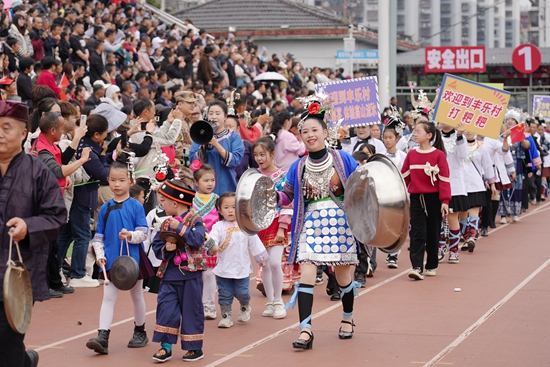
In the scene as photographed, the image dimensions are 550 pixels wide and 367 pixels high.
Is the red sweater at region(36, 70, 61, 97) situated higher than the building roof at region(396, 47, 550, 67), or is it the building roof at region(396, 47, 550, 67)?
the building roof at region(396, 47, 550, 67)

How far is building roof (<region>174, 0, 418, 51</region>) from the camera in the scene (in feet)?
139

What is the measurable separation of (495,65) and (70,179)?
119ft

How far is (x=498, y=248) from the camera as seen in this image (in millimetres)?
15727

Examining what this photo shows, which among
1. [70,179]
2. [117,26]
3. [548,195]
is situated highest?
[117,26]

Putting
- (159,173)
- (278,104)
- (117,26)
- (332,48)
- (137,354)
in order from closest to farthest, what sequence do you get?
(137,354)
(159,173)
(278,104)
(117,26)
(332,48)

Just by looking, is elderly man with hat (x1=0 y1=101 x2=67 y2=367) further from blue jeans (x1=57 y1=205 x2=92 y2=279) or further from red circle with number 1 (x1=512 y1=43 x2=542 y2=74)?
red circle with number 1 (x1=512 y1=43 x2=542 y2=74)

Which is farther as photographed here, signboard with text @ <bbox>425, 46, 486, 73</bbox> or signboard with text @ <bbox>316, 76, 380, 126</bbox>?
signboard with text @ <bbox>425, 46, 486, 73</bbox>

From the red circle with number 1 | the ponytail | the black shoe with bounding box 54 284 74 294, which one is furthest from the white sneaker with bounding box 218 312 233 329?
the red circle with number 1

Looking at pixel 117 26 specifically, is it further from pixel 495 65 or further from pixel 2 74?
pixel 495 65

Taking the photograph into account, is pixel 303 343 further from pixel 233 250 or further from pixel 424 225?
pixel 424 225

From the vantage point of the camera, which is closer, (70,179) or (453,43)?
(70,179)

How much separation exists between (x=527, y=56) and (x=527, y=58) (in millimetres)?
102

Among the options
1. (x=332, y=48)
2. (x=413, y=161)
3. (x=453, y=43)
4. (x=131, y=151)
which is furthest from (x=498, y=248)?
(x=453, y=43)

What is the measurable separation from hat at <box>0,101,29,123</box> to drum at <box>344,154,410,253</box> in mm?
2814
